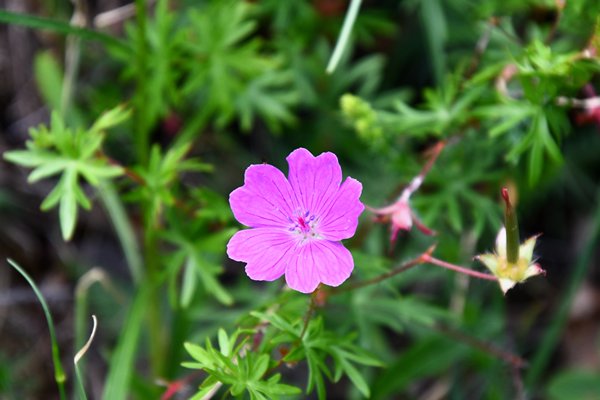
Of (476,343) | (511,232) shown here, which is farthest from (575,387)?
(511,232)

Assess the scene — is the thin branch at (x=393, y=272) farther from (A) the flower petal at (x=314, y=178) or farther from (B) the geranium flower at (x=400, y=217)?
(A) the flower petal at (x=314, y=178)

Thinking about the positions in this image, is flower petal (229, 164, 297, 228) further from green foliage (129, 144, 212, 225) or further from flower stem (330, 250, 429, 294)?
green foliage (129, 144, 212, 225)

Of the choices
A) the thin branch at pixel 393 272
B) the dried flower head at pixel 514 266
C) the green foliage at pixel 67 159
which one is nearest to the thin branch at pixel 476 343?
the thin branch at pixel 393 272

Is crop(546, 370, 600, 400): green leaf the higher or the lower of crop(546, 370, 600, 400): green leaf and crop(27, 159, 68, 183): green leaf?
the lower

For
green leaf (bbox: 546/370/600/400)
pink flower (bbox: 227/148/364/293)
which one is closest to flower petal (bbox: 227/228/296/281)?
pink flower (bbox: 227/148/364/293)

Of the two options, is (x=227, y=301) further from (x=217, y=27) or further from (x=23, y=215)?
(x=23, y=215)

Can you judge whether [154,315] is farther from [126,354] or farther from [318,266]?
[318,266]
